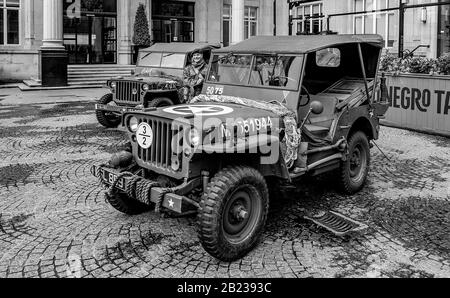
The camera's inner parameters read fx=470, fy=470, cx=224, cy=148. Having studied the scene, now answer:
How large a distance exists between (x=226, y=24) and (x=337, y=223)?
26100 millimetres

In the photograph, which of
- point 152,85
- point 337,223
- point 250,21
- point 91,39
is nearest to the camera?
point 337,223

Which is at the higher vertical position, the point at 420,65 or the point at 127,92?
the point at 420,65

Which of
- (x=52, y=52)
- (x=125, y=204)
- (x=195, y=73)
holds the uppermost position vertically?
(x=52, y=52)

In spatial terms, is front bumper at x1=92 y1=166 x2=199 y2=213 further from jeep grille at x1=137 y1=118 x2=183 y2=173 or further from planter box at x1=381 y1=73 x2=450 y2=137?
planter box at x1=381 y1=73 x2=450 y2=137

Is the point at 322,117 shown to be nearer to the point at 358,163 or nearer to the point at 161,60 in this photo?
the point at 358,163

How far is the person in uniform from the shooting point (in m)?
11.0

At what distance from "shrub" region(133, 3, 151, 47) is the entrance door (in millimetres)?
1759

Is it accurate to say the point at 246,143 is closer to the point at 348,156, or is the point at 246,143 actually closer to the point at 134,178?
the point at 134,178

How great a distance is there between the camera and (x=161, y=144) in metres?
4.60

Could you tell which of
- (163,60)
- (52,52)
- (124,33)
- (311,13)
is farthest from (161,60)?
(311,13)

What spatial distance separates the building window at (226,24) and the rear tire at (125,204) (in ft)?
82.1

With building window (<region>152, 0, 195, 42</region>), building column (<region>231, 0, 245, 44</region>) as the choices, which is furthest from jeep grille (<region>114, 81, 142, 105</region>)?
building window (<region>152, 0, 195, 42</region>)
